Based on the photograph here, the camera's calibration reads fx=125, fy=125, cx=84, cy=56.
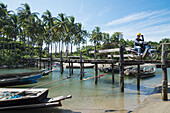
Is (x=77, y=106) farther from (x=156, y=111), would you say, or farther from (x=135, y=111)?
(x=156, y=111)

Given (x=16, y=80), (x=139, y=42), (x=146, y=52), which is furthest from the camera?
(x=16, y=80)

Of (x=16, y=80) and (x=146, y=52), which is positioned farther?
(x=16, y=80)

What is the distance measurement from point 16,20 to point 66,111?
36.4 meters

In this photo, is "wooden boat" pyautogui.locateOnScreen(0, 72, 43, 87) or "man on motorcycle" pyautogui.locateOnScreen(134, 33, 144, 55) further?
"wooden boat" pyautogui.locateOnScreen(0, 72, 43, 87)

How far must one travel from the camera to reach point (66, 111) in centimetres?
832

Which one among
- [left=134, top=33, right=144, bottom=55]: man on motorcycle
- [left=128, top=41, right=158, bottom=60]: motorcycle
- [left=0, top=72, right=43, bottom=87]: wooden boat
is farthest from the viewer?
[left=0, top=72, right=43, bottom=87]: wooden boat

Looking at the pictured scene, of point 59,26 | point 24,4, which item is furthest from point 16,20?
point 59,26

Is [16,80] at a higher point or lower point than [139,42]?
lower

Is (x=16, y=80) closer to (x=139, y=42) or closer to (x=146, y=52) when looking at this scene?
(x=139, y=42)

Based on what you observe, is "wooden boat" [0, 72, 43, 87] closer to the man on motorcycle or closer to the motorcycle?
the motorcycle

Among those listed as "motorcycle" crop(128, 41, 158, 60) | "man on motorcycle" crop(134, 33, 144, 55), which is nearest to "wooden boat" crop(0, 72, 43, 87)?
"motorcycle" crop(128, 41, 158, 60)

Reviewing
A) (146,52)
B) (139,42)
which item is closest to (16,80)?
(139,42)

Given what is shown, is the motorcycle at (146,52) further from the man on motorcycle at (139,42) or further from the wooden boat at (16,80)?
the wooden boat at (16,80)

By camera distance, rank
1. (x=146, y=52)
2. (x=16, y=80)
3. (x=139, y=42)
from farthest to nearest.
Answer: (x=16, y=80) < (x=139, y=42) < (x=146, y=52)
